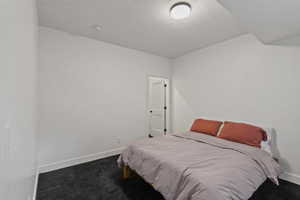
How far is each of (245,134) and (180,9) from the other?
2212 millimetres

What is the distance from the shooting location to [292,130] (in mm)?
2123

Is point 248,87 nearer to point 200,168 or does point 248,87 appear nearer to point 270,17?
point 270,17

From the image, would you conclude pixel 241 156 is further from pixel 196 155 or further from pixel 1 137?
pixel 1 137

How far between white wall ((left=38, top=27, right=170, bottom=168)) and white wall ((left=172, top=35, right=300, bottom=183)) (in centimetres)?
139

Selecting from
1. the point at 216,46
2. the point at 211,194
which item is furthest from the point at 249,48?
the point at 211,194

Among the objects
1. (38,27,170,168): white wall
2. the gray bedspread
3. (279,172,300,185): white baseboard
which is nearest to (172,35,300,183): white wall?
(279,172,300,185): white baseboard

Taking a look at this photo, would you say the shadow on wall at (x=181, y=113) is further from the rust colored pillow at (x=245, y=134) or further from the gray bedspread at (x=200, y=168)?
the gray bedspread at (x=200, y=168)

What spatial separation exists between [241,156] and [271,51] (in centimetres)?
195

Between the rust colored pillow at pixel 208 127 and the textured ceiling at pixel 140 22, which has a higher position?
the textured ceiling at pixel 140 22

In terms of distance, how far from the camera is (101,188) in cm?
195

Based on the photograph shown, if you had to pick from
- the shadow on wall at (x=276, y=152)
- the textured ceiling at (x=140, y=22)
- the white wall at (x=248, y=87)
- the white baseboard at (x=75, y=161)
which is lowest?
the white baseboard at (x=75, y=161)

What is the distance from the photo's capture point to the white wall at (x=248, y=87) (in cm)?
213

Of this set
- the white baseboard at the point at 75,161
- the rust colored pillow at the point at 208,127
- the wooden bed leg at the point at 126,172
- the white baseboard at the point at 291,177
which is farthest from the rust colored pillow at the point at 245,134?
the white baseboard at the point at 75,161

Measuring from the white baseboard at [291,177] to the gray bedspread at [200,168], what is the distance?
0.64m
